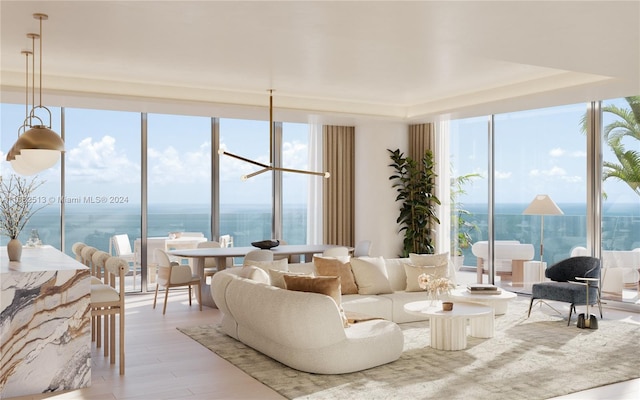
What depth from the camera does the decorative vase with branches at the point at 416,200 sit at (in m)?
9.99

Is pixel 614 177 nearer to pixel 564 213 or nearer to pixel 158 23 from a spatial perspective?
pixel 564 213

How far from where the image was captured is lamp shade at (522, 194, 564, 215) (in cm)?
800

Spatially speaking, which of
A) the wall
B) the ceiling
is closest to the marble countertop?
the ceiling

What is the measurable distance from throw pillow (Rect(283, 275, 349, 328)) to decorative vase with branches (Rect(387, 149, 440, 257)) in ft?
16.2

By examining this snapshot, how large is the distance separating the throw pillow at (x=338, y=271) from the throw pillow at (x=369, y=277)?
73 millimetres

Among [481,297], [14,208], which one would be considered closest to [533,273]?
[481,297]

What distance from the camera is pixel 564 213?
851 cm

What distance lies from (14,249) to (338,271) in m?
3.33

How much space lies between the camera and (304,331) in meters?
4.73

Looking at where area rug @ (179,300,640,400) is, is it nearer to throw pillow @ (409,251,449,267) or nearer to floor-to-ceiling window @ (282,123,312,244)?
throw pillow @ (409,251,449,267)

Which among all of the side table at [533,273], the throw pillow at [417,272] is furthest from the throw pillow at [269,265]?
the side table at [533,273]

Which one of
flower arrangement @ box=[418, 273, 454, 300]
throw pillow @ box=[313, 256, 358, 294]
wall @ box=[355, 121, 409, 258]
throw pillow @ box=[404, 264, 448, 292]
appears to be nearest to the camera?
flower arrangement @ box=[418, 273, 454, 300]

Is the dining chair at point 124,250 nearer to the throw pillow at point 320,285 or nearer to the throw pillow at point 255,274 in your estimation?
the throw pillow at point 255,274

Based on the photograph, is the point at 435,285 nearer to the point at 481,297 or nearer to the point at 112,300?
the point at 481,297
